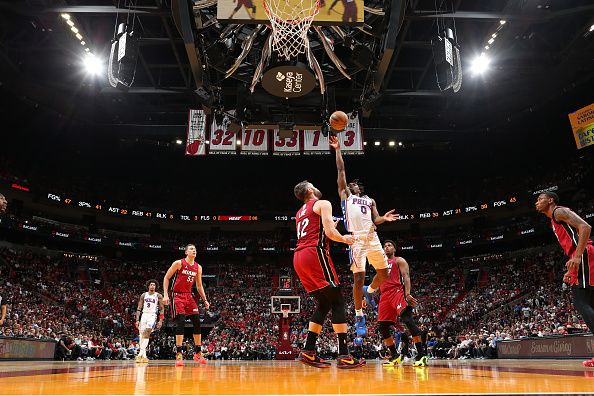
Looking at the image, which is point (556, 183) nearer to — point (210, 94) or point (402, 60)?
point (402, 60)

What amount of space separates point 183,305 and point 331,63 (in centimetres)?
1005

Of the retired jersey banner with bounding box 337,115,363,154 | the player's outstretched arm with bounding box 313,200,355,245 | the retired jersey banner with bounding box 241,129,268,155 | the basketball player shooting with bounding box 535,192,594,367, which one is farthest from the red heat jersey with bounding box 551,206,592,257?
the retired jersey banner with bounding box 241,129,268,155

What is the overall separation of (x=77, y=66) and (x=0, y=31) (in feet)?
11.4

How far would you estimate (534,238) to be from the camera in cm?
2889

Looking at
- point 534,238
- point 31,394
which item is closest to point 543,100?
point 534,238

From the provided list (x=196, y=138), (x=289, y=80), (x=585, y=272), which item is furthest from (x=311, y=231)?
(x=196, y=138)

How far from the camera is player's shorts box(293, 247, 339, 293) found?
4953 millimetres

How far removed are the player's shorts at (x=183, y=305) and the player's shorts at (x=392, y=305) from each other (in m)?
3.40

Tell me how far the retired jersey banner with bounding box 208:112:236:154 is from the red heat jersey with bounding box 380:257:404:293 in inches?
436

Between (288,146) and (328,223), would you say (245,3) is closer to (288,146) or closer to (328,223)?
(328,223)

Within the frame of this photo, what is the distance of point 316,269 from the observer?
195 inches

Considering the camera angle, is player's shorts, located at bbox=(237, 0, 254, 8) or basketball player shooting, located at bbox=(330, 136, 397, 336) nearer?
basketball player shooting, located at bbox=(330, 136, 397, 336)

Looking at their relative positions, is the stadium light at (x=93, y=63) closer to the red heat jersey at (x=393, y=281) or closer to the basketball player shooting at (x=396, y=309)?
the red heat jersey at (x=393, y=281)

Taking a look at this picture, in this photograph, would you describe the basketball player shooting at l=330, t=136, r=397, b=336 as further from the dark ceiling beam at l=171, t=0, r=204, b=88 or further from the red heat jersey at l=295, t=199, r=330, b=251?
the dark ceiling beam at l=171, t=0, r=204, b=88
